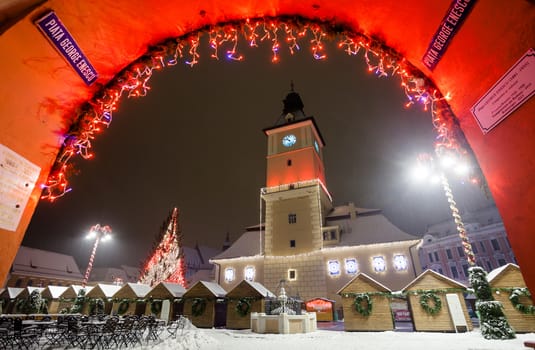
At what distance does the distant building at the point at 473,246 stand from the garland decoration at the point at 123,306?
154ft

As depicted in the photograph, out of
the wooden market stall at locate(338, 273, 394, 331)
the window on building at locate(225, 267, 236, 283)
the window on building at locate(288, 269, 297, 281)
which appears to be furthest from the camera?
the window on building at locate(225, 267, 236, 283)

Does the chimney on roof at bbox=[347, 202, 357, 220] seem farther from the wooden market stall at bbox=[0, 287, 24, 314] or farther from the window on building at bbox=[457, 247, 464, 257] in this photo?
the wooden market stall at bbox=[0, 287, 24, 314]

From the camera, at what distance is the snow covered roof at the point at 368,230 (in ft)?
81.7

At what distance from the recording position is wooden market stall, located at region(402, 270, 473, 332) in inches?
620

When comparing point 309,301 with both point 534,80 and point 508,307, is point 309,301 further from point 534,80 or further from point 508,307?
point 534,80

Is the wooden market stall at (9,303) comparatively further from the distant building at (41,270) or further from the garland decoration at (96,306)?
the distant building at (41,270)

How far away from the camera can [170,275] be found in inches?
1242

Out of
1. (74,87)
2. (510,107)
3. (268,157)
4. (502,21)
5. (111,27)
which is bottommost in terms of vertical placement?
(510,107)

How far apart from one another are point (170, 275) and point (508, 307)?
1220 inches

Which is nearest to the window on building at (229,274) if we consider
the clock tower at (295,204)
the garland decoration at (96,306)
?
the clock tower at (295,204)

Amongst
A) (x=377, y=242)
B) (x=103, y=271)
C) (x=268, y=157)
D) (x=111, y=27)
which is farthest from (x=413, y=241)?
(x=103, y=271)

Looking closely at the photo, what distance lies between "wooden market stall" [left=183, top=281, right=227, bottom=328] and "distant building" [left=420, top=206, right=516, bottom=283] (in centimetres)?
3942

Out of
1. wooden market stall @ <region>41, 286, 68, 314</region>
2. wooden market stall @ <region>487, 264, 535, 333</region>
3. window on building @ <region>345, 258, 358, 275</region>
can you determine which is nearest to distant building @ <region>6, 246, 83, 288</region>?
wooden market stall @ <region>41, 286, 68, 314</region>

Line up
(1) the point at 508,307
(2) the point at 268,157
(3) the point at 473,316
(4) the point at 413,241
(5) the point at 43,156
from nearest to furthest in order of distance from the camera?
(5) the point at 43,156 → (1) the point at 508,307 → (4) the point at 413,241 → (3) the point at 473,316 → (2) the point at 268,157
